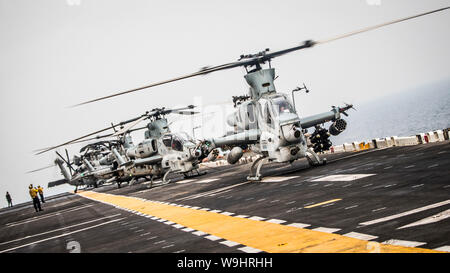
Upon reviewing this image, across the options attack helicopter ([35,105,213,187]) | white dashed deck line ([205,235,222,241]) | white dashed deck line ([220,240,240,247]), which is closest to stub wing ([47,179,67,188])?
attack helicopter ([35,105,213,187])

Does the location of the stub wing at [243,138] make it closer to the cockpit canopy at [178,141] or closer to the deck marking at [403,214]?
the cockpit canopy at [178,141]

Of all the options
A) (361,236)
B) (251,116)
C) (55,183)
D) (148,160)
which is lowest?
(361,236)

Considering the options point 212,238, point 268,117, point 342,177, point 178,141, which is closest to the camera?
point 212,238

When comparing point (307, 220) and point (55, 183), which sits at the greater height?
point (55, 183)

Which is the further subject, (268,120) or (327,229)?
(268,120)

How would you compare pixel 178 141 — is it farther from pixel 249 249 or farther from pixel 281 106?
pixel 249 249

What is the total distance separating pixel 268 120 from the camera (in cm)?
2892

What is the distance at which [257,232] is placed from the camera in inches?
542

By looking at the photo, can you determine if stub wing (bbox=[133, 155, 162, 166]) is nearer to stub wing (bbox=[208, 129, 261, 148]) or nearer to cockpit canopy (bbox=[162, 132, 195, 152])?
cockpit canopy (bbox=[162, 132, 195, 152])

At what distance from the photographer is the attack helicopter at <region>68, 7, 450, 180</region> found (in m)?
27.4

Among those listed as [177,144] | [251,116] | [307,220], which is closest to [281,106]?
[251,116]

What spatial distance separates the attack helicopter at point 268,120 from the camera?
27422mm
